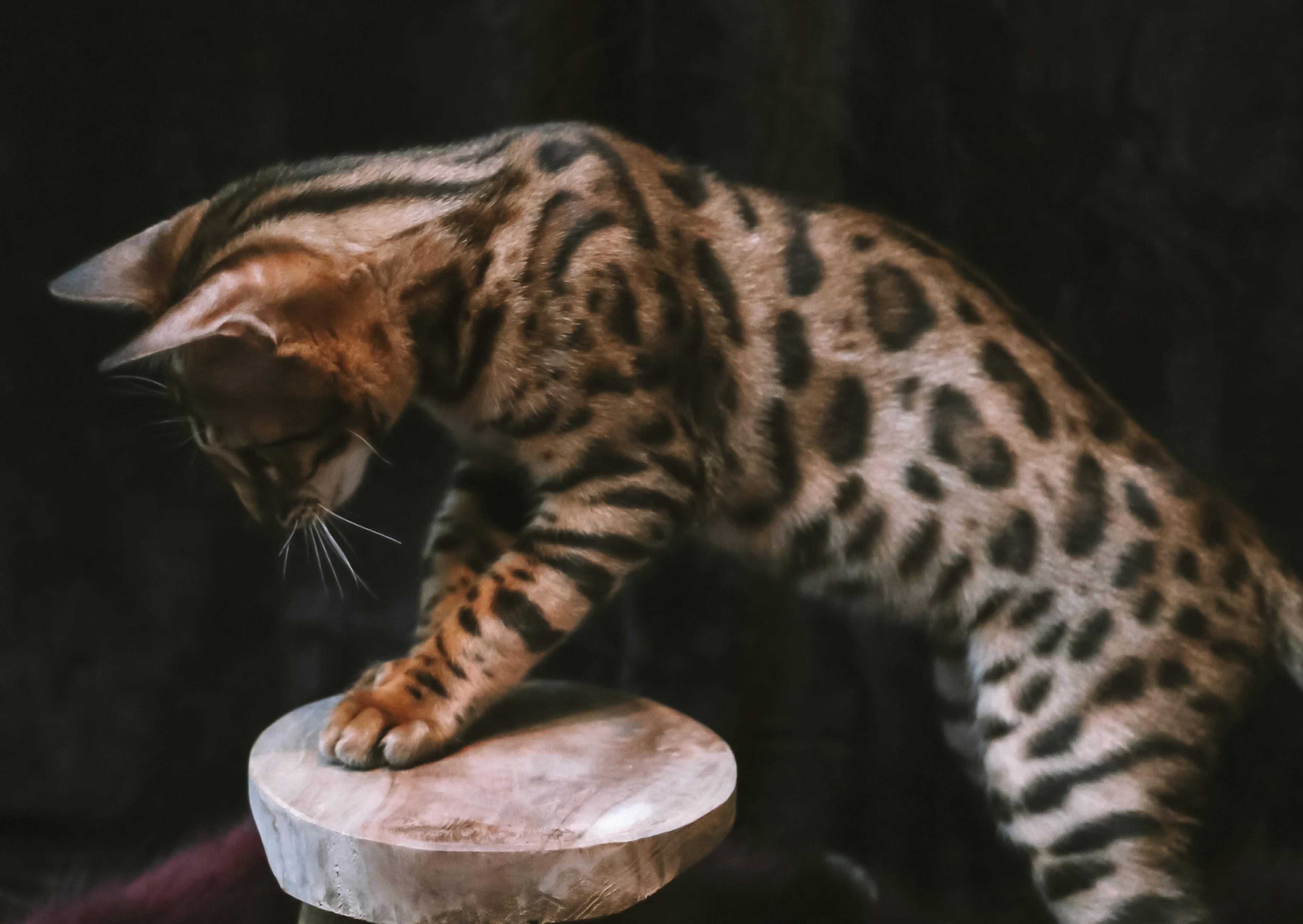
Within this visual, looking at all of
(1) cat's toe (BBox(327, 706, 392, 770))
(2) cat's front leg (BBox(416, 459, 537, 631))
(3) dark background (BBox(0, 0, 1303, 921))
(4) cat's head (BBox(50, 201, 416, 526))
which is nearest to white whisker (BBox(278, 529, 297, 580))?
(3) dark background (BBox(0, 0, 1303, 921))

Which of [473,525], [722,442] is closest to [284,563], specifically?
[473,525]

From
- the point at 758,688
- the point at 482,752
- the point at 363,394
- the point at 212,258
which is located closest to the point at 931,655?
the point at 758,688

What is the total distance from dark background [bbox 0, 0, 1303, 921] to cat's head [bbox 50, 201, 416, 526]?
0.30m

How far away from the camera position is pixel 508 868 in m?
0.80

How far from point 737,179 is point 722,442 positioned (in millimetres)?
344

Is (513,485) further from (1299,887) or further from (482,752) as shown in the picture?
(1299,887)

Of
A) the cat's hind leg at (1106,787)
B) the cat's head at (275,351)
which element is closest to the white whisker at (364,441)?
the cat's head at (275,351)

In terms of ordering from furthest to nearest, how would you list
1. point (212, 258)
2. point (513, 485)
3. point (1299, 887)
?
point (1299, 887)
point (513, 485)
point (212, 258)

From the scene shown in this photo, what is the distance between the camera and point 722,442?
1.08 m

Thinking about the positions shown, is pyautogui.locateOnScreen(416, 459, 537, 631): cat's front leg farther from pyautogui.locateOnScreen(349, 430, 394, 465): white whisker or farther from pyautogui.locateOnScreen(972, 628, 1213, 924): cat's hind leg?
pyautogui.locateOnScreen(972, 628, 1213, 924): cat's hind leg

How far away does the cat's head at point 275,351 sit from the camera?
2.86 feet

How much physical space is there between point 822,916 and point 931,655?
35cm

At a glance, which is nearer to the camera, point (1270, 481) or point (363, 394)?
point (363, 394)

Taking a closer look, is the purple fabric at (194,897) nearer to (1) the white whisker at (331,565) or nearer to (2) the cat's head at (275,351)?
(1) the white whisker at (331,565)
